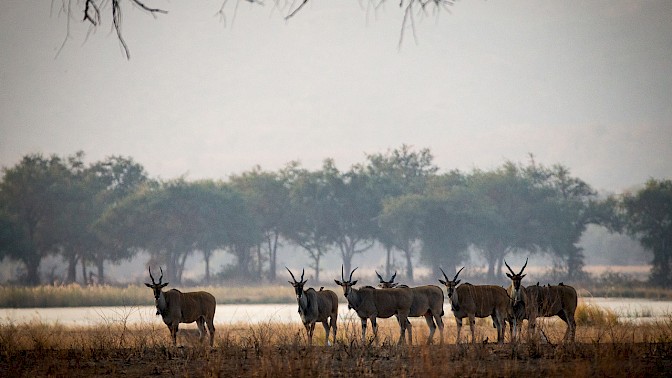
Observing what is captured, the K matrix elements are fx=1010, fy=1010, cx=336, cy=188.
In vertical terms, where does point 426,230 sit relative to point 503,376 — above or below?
above

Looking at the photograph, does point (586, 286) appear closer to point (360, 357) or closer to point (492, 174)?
point (492, 174)

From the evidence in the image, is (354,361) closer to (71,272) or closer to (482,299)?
(482,299)

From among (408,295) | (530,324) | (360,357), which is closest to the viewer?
(360,357)

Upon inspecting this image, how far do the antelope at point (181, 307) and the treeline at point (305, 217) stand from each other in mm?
58364

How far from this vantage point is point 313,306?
23.5 m

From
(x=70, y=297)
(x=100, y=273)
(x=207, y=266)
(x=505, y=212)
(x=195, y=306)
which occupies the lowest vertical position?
(x=195, y=306)

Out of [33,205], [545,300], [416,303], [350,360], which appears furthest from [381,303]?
[33,205]

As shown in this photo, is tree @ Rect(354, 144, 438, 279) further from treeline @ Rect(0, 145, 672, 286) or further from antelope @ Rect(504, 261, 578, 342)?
antelope @ Rect(504, 261, 578, 342)

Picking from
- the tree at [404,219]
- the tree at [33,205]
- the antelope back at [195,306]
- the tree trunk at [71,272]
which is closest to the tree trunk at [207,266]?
the tree trunk at [71,272]

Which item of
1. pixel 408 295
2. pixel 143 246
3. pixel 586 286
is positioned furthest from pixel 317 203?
pixel 408 295

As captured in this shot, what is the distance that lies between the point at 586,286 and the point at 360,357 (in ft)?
202

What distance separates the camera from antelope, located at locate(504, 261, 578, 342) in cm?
2245

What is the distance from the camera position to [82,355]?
59.9 ft

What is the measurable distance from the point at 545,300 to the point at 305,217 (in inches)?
2785
